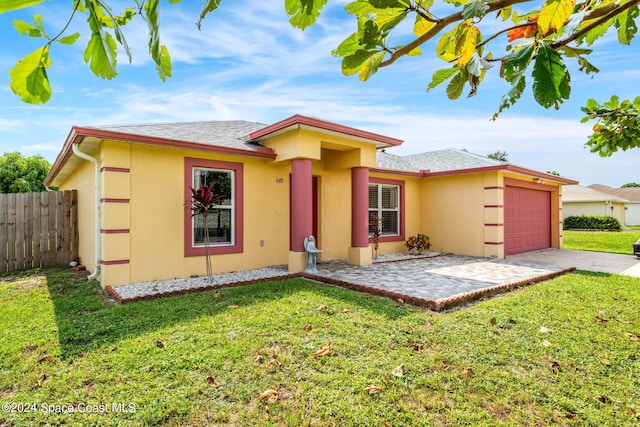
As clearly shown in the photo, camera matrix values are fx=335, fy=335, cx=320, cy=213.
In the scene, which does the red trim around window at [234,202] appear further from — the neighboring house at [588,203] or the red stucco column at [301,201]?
the neighboring house at [588,203]

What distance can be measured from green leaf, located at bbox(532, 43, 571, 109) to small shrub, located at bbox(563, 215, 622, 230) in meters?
32.8

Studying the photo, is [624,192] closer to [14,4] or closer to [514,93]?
[514,93]

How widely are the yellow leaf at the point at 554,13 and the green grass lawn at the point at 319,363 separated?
260 cm

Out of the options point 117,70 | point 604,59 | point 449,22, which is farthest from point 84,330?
point 604,59

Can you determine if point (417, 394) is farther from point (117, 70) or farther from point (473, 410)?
point (117, 70)

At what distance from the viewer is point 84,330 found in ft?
14.0

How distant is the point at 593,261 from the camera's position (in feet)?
34.7

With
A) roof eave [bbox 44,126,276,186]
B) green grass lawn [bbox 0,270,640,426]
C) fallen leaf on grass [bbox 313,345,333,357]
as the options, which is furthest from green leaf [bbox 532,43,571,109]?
roof eave [bbox 44,126,276,186]

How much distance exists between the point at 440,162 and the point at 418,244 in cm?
383

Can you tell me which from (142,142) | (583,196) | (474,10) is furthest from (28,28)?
(583,196)

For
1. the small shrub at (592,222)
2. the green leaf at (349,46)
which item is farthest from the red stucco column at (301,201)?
the small shrub at (592,222)

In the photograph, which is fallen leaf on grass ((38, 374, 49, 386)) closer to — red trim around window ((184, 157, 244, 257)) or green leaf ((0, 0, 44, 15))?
green leaf ((0, 0, 44, 15))

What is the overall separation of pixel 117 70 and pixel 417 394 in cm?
308

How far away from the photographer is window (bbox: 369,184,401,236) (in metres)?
11.6
